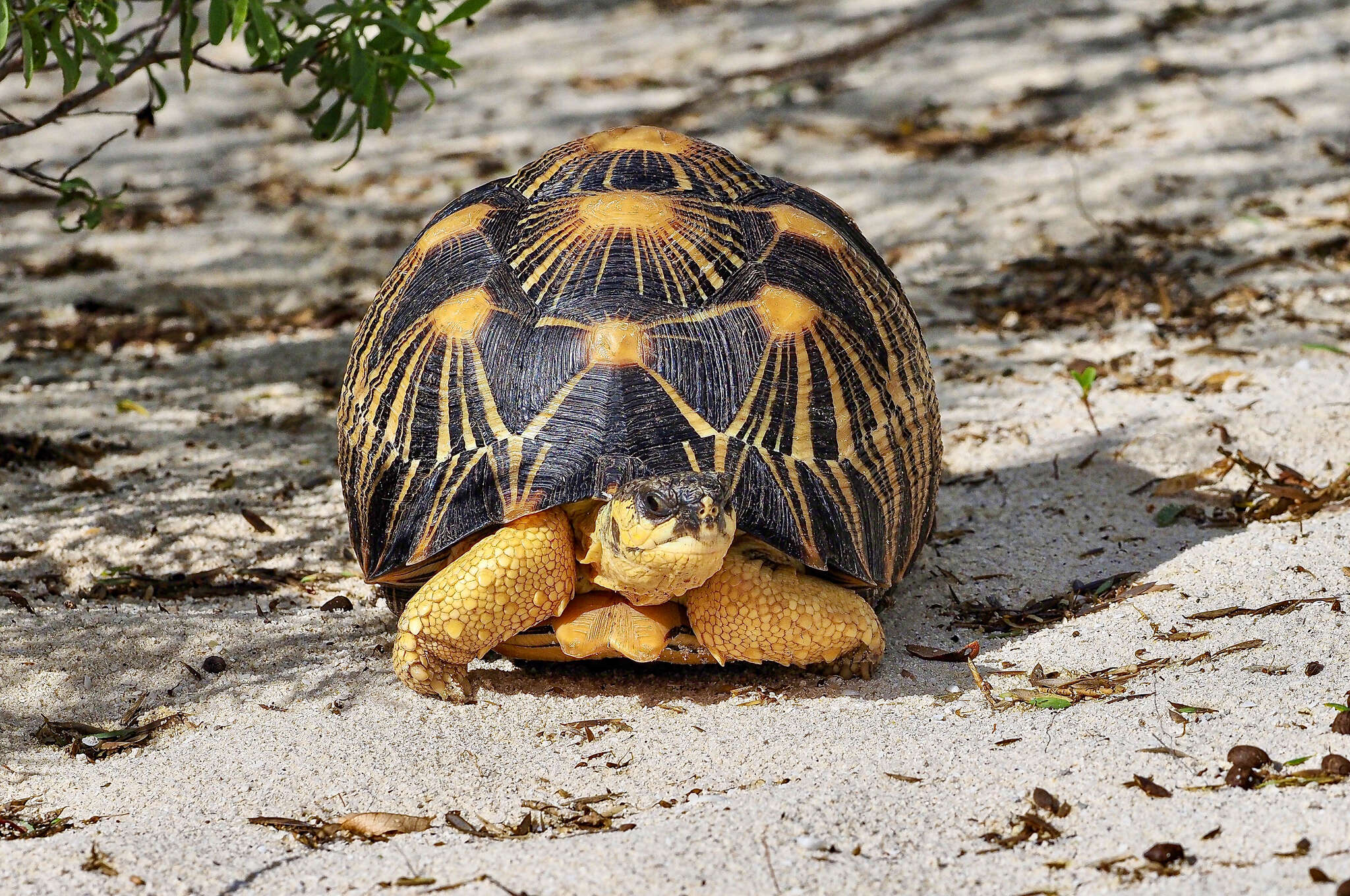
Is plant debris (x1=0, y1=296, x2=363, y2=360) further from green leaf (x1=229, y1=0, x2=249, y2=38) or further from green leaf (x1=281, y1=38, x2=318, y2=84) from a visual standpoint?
green leaf (x1=229, y1=0, x2=249, y2=38)

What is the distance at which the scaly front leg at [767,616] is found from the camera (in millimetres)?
2973

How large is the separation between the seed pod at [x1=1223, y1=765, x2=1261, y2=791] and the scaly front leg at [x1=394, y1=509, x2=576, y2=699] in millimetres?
1363

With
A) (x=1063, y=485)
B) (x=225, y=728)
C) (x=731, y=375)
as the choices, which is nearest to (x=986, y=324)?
(x=1063, y=485)

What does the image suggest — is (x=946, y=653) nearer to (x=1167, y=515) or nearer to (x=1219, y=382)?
(x=1167, y=515)

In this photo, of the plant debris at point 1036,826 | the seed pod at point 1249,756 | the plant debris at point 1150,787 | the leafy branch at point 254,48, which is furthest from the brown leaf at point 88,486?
the seed pod at point 1249,756

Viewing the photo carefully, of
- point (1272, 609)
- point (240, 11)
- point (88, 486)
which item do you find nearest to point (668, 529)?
point (1272, 609)

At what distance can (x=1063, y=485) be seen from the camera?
4.28 meters

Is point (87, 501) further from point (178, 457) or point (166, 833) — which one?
point (166, 833)

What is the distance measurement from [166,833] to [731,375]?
1425mm

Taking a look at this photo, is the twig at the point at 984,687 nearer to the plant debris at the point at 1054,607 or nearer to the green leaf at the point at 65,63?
the plant debris at the point at 1054,607

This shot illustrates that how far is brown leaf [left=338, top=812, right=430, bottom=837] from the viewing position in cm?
245

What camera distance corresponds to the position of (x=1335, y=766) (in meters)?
2.24

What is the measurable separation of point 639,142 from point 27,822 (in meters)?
2.07

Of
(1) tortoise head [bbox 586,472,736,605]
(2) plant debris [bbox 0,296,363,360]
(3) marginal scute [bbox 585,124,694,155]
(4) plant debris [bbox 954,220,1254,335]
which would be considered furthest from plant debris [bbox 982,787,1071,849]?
(2) plant debris [bbox 0,296,363,360]
